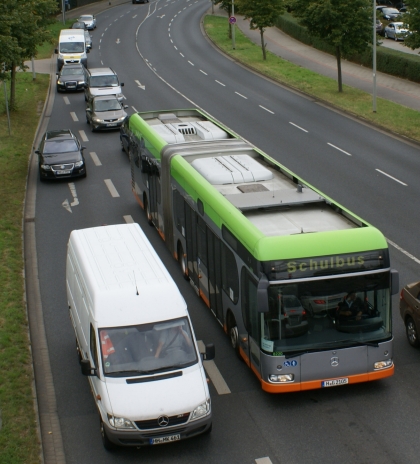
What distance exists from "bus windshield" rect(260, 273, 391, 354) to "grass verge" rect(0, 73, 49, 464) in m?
4.02

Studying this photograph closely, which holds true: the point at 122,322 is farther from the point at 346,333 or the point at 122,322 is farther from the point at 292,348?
the point at 346,333

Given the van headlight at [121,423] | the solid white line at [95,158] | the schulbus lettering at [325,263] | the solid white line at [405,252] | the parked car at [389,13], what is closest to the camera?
the van headlight at [121,423]

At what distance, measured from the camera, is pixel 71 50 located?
54156 mm

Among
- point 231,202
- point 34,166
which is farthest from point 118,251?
point 34,166

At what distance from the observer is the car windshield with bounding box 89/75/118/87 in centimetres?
4159

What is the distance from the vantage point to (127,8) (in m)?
90.2

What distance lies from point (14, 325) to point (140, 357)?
16.4 ft

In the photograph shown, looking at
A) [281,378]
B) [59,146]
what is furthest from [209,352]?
[59,146]

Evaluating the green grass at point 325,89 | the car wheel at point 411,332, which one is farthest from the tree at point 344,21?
the car wheel at point 411,332

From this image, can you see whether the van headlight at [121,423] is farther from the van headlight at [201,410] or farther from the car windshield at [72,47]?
the car windshield at [72,47]

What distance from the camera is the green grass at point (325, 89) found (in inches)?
1388

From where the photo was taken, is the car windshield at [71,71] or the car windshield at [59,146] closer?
the car windshield at [59,146]

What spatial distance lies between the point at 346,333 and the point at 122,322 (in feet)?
11.8

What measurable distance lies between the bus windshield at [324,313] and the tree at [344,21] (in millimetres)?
30872
